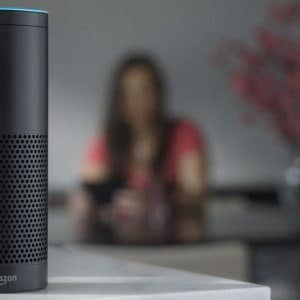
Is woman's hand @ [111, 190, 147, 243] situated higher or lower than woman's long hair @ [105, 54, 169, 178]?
lower

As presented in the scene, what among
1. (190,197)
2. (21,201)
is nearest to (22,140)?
(21,201)

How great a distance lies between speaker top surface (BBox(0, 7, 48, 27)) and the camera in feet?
2.46

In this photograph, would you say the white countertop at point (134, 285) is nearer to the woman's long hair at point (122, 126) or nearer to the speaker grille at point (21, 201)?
the speaker grille at point (21, 201)

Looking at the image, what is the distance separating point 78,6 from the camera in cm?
615

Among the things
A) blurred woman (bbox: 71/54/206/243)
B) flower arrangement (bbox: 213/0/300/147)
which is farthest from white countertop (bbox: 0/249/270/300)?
blurred woman (bbox: 71/54/206/243)

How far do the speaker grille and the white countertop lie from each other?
37 mm

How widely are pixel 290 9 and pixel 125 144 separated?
157cm

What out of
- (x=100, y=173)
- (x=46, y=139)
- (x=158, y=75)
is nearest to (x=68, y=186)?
(x=100, y=173)

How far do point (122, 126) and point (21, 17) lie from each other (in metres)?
4.90

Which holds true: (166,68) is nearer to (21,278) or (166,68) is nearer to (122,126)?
(122,126)

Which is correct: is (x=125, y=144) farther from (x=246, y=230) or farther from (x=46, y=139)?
(x=46, y=139)

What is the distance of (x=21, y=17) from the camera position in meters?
0.76

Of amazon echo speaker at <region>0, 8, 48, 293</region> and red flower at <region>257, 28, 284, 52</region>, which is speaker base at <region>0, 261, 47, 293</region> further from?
red flower at <region>257, 28, 284, 52</region>

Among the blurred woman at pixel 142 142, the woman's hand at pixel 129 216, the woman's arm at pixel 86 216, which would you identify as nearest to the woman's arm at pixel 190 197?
the blurred woman at pixel 142 142
